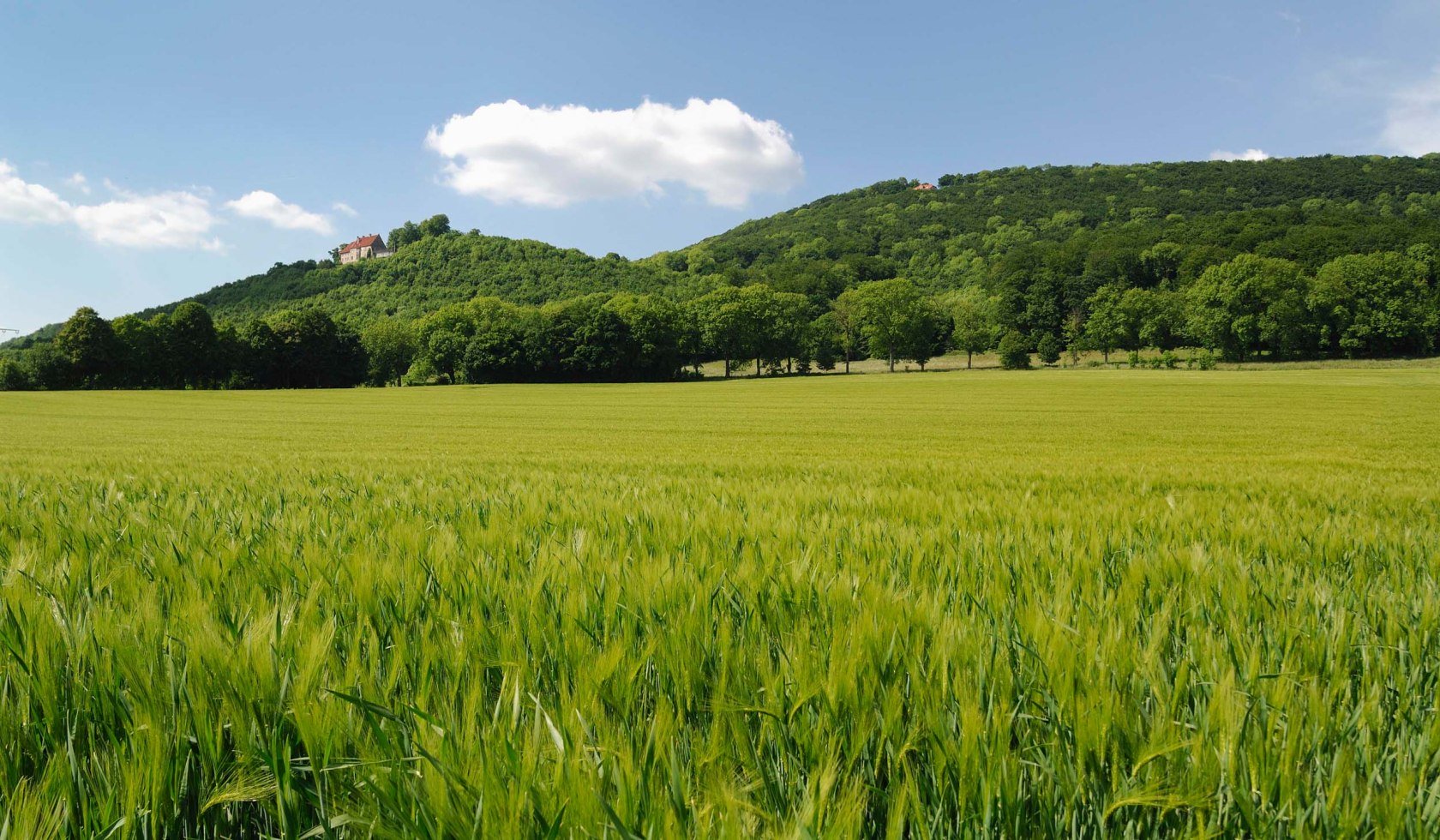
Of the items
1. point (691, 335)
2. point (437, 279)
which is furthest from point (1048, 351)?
point (437, 279)

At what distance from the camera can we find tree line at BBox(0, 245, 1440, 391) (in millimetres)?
90375

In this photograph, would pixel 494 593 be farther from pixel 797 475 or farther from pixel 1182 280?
pixel 1182 280

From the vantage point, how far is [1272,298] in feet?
345

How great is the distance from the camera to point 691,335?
11000 centimetres

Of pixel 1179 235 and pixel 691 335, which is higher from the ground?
pixel 1179 235

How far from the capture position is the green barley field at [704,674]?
106cm

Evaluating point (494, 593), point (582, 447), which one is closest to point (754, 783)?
point (494, 593)

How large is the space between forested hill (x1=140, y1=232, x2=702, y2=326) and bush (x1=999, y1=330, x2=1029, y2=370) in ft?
271

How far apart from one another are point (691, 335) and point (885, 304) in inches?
1502

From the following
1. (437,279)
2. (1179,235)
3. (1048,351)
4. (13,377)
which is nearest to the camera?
(13,377)

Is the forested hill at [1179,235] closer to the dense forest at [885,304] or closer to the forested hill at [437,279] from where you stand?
the dense forest at [885,304]

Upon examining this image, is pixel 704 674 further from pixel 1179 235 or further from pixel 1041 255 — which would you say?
pixel 1179 235

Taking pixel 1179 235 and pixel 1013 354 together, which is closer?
pixel 1013 354

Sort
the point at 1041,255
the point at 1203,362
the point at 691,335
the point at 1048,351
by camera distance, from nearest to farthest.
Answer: the point at 1203,362, the point at 691,335, the point at 1048,351, the point at 1041,255
